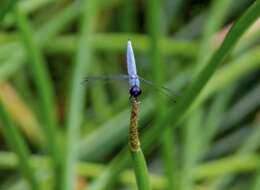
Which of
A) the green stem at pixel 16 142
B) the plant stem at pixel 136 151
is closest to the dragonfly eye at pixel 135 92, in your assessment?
the plant stem at pixel 136 151

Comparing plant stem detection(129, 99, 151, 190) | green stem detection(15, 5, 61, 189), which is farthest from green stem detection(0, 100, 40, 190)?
plant stem detection(129, 99, 151, 190)

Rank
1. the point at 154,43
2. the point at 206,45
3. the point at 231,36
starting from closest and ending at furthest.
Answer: the point at 231,36, the point at 154,43, the point at 206,45

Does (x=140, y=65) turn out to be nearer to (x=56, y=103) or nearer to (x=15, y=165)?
(x=56, y=103)

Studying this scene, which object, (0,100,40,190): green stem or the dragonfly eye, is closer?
the dragonfly eye

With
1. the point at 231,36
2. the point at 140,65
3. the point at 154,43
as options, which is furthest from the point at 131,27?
the point at 231,36

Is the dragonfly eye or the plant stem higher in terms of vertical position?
the dragonfly eye

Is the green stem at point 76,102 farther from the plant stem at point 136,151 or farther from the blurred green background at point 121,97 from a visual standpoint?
the plant stem at point 136,151

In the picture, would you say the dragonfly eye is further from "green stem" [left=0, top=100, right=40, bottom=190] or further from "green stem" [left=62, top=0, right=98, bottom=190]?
"green stem" [left=62, top=0, right=98, bottom=190]

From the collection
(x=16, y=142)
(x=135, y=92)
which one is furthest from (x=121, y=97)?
(x=135, y=92)
